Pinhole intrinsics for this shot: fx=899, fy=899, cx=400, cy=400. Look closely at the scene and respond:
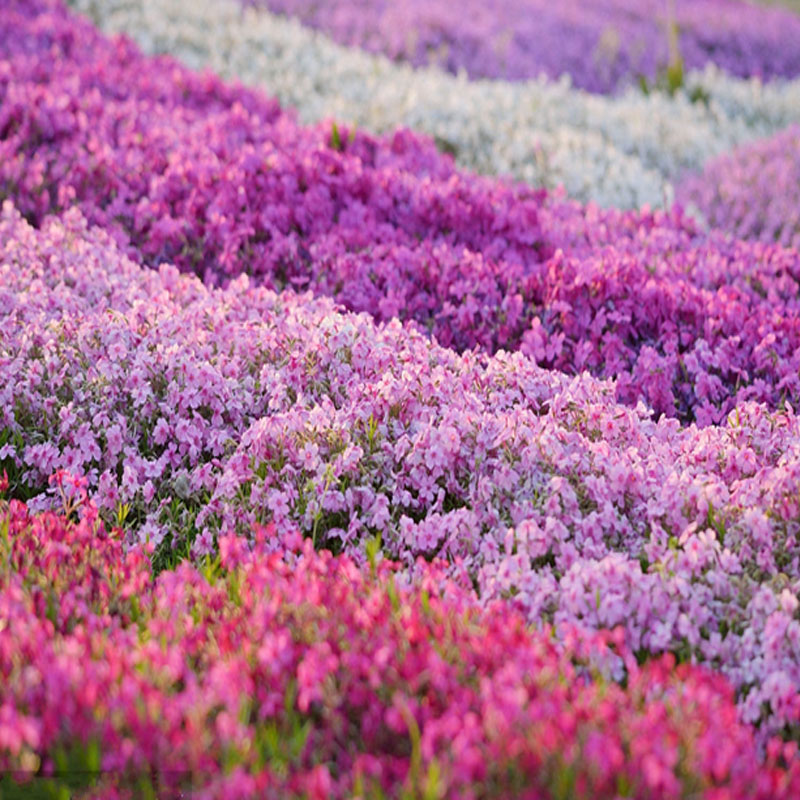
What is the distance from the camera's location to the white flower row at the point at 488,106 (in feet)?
34.1

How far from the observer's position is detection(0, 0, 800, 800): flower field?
7.47 ft

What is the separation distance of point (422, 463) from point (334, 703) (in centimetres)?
158

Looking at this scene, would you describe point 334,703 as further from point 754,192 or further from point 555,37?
point 555,37

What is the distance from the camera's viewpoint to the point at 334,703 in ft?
7.86

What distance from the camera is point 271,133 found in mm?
8594

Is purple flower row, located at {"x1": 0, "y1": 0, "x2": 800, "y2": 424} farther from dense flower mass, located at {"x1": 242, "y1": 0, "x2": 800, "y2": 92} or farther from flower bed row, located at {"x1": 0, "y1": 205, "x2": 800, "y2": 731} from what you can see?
dense flower mass, located at {"x1": 242, "y1": 0, "x2": 800, "y2": 92}

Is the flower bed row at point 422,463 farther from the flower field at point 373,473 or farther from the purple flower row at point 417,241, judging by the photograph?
the purple flower row at point 417,241

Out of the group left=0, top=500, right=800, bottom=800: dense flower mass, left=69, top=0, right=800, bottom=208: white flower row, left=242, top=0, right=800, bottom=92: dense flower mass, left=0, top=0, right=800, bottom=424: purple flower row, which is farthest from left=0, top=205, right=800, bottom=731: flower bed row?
left=242, top=0, right=800, bottom=92: dense flower mass

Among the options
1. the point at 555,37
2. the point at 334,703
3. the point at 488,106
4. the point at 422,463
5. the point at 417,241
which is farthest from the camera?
the point at 555,37

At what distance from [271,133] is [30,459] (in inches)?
211

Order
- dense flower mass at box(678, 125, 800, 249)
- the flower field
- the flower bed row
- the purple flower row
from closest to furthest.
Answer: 1. the flower field
2. the flower bed row
3. the purple flower row
4. dense flower mass at box(678, 125, 800, 249)

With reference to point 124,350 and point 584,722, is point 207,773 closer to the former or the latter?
point 584,722

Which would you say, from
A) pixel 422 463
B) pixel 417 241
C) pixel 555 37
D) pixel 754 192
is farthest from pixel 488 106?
pixel 422 463

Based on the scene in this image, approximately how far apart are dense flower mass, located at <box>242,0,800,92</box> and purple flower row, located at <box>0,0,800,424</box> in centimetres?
750
